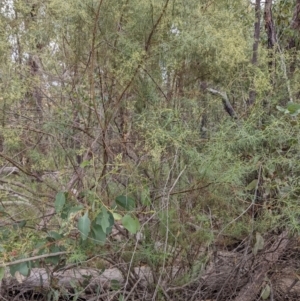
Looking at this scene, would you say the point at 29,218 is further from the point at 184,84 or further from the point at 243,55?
the point at 243,55

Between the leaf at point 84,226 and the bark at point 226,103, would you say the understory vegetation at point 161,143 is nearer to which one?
the bark at point 226,103

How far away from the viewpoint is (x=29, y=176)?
2.53 m

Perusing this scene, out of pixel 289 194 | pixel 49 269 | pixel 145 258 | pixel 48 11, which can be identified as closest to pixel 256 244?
pixel 289 194

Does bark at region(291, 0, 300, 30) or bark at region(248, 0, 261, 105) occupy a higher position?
bark at region(291, 0, 300, 30)

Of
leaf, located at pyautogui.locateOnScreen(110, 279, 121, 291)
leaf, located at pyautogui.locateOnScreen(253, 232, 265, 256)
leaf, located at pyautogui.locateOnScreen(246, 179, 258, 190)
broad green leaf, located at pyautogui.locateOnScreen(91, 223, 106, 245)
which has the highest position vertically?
leaf, located at pyautogui.locateOnScreen(246, 179, 258, 190)

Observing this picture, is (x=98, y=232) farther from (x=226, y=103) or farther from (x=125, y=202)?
(x=226, y=103)

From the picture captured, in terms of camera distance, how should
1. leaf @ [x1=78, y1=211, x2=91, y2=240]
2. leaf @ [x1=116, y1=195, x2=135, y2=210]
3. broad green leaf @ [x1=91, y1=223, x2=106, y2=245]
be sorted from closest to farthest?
leaf @ [x1=78, y1=211, x2=91, y2=240], broad green leaf @ [x1=91, y1=223, x2=106, y2=245], leaf @ [x1=116, y1=195, x2=135, y2=210]

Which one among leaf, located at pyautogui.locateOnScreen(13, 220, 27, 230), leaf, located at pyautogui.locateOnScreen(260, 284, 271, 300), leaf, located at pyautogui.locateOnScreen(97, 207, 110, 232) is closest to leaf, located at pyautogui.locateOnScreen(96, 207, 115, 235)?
leaf, located at pyautogui.locateOnScreen(97, 207, 110, 232)

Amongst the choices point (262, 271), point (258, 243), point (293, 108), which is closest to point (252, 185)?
point (258, 243)

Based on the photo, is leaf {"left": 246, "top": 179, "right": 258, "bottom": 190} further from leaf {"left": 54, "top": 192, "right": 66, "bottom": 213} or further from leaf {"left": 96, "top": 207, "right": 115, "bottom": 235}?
leaf {"left": 54, "top": 192, "right": 66, "bottom": 213}

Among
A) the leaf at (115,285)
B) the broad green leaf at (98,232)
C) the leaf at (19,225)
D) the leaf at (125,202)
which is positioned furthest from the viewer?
the leaf at (115,285)

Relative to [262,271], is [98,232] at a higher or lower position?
higher

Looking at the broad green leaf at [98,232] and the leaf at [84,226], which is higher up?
the leaf at [84,226]

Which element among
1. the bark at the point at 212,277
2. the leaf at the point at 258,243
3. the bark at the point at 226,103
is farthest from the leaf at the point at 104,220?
the bark at the point at 226,103
